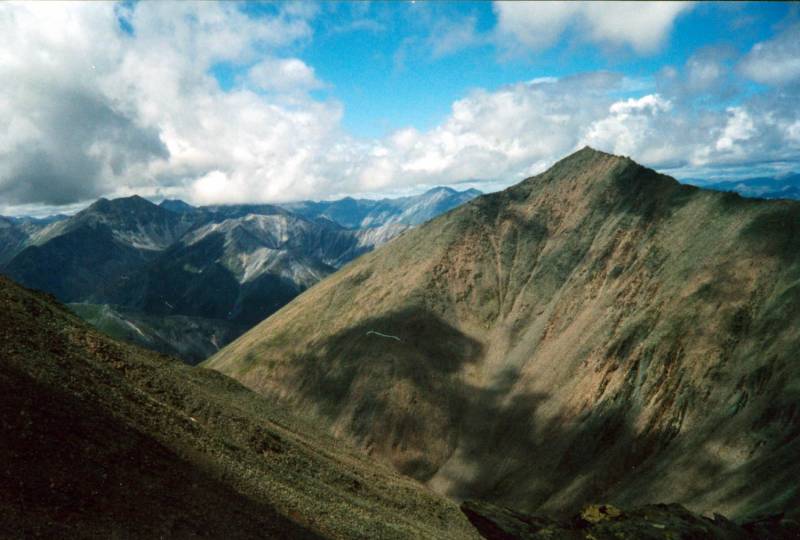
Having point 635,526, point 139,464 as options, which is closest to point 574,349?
point 635,526

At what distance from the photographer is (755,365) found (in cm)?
7369

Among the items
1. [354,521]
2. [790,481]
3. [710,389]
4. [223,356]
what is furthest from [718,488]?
[223,356]

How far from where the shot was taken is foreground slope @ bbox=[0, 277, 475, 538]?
81.5ft

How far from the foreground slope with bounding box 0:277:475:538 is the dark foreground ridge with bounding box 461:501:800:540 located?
459 inches

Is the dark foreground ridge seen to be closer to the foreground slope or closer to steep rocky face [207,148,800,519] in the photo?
the foreground slope

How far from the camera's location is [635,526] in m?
28.1

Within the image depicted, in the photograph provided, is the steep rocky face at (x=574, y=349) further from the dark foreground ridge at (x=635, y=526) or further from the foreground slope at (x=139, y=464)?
the foreground slope at (x=139, y=464)

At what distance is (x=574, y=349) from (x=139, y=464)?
101m

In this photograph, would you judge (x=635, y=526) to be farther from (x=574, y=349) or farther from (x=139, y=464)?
(x=574, y=349)

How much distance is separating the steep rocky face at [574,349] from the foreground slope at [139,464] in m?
38.0

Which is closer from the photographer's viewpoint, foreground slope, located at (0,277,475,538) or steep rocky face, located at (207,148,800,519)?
foreground slope, located at (0,277,475,538)

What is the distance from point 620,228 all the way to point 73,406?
134 meters

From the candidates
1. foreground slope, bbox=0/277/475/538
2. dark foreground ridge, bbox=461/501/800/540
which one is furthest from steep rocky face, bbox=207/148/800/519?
foreground slope, bbox=0/277/475/538

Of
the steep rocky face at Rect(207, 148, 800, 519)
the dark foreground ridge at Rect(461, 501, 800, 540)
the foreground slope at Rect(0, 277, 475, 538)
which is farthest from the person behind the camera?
the steep rocky face at Rect(207, 148, 800, 519)
